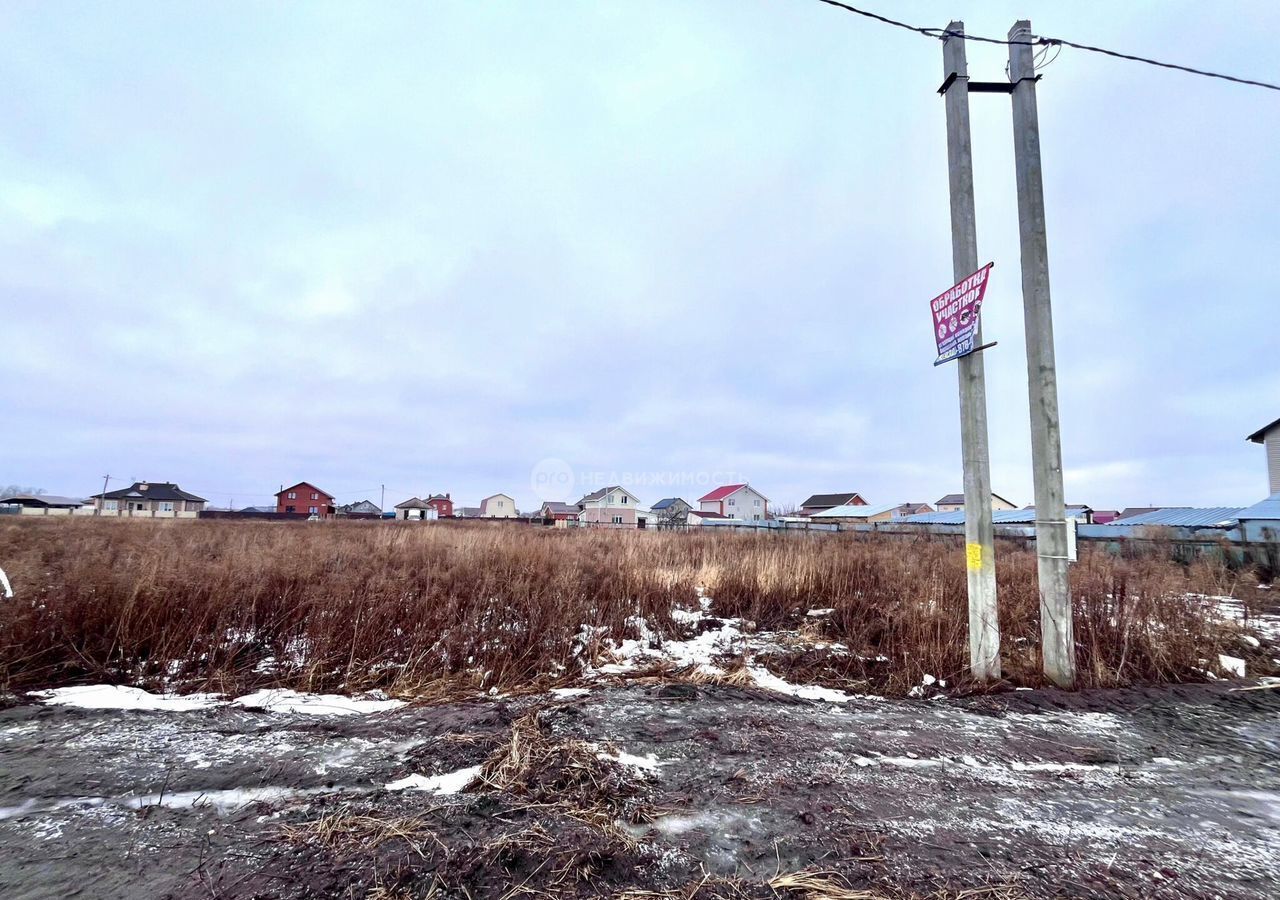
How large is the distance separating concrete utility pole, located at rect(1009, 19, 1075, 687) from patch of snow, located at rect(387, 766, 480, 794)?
4.54m

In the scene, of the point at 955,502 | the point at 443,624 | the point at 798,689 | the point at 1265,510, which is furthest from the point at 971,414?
the point at 955,502

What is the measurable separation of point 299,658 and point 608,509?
57.2 m

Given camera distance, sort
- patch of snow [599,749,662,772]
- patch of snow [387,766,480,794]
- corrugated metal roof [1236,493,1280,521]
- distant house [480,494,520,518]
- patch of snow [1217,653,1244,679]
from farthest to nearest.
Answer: distant house [480,494,520,518] < corrugated metal roof [1236,493,1280,521] < patch of snow [1217,653,1244,679] < patch of snow [599,749,662,772] < patch of snow [387,766,480,794]

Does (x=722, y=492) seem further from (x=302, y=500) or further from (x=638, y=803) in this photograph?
(x=638, y=803)

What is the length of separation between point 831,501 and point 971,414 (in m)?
77.7

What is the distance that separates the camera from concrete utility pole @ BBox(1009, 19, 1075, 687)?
4.47 meters

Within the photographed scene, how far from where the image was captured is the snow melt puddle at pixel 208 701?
12.5 feet

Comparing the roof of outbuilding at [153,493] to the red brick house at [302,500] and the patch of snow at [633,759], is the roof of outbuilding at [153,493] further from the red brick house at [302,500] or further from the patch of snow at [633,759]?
the patch of snow at [633,759]

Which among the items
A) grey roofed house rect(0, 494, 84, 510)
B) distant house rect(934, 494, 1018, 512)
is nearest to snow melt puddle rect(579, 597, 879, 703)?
distant house rect(934, 494, 1018, 512)

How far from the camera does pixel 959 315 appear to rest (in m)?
4.69

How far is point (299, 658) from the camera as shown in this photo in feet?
15.8

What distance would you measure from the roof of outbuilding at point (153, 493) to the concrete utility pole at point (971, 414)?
86062 mm

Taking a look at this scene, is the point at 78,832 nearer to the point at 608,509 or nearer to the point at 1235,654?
the point at 1235,654

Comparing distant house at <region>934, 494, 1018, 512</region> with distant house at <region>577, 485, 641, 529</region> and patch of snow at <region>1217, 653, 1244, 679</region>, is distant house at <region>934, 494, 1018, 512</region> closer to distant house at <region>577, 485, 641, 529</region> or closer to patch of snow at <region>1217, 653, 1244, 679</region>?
distant house at <region>577, 485, 641, 529</region>
